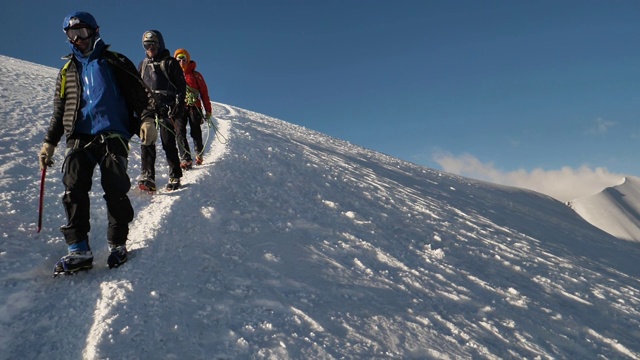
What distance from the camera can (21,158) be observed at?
6203 mm

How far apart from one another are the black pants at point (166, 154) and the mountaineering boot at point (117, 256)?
7.42 feet

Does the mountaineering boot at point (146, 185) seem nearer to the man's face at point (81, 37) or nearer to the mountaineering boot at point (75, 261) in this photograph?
the mountaineering boot at point (75, 261)

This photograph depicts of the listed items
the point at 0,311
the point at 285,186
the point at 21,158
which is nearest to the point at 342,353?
the point at 0,311

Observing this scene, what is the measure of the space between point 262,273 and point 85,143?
2.28 metres

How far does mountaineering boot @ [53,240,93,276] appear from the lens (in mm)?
3506

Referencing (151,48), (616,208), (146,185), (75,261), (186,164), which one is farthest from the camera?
(616,208)

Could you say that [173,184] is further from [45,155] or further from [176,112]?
[45,155]

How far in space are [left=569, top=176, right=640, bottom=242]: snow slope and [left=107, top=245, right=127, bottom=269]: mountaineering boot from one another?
172985mm

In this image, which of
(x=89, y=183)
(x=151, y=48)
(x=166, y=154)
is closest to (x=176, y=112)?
(x=166, y=154)

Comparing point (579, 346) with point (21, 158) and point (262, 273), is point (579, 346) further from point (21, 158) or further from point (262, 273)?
point (21, 158)

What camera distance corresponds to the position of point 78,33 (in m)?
3.76

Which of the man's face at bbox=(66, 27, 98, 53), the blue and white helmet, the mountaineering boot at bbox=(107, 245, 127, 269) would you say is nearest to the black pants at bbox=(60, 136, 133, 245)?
the mountaineering boot at bbox=(107, 245, 127, 269)

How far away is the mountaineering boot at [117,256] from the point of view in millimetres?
3678

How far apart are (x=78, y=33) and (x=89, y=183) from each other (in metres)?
1.52
